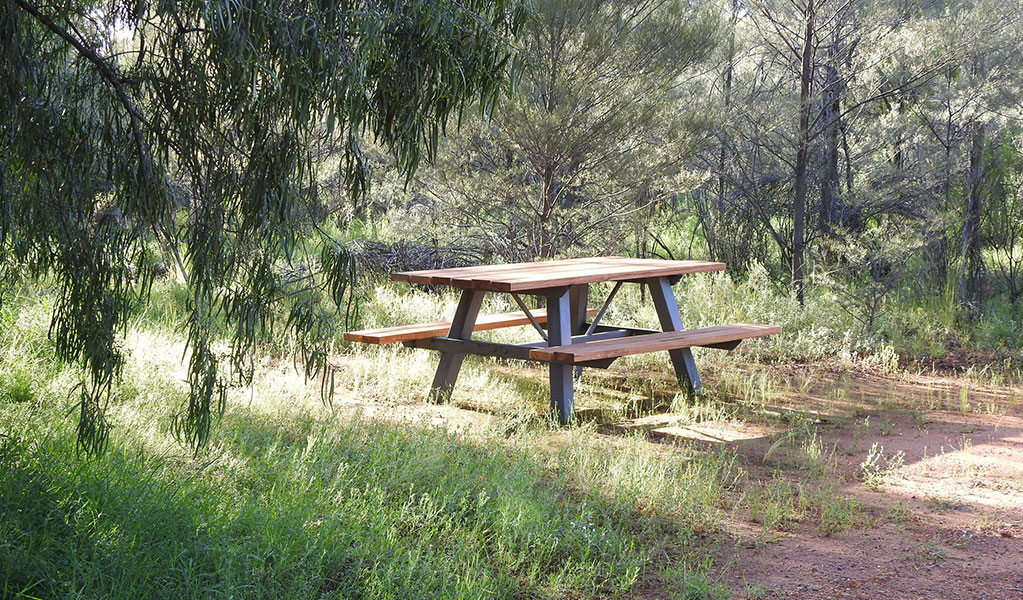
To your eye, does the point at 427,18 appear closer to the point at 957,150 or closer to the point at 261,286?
the point at 261,286

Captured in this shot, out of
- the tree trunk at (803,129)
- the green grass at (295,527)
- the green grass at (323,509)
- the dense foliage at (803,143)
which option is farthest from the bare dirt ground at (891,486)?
the dense foliage at (803,143)

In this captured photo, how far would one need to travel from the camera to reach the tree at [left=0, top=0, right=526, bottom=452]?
2705 mm

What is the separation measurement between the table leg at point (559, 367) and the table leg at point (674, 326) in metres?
1.16

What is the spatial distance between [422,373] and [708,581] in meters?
4.18

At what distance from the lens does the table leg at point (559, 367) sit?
630 cm

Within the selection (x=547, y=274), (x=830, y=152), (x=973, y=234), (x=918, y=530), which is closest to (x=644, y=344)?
(x=547, y=274)

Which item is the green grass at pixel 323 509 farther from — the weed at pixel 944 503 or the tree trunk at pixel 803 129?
the tree trunk at pixel 803 129

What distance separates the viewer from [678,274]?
7.18 m

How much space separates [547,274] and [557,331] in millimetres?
401

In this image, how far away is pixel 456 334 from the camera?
269 inches

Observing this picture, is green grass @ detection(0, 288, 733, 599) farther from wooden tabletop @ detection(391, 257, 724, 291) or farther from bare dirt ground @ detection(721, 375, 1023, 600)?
wooden tabletop @ detection(391, 257, 724, 291)

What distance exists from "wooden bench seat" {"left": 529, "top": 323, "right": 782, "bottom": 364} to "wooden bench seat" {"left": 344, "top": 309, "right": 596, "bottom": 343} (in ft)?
2.91

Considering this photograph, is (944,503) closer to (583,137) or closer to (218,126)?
(218,126)

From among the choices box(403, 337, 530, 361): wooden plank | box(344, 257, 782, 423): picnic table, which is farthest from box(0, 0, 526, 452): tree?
box(403, 337, 530, 361): wooden plank
